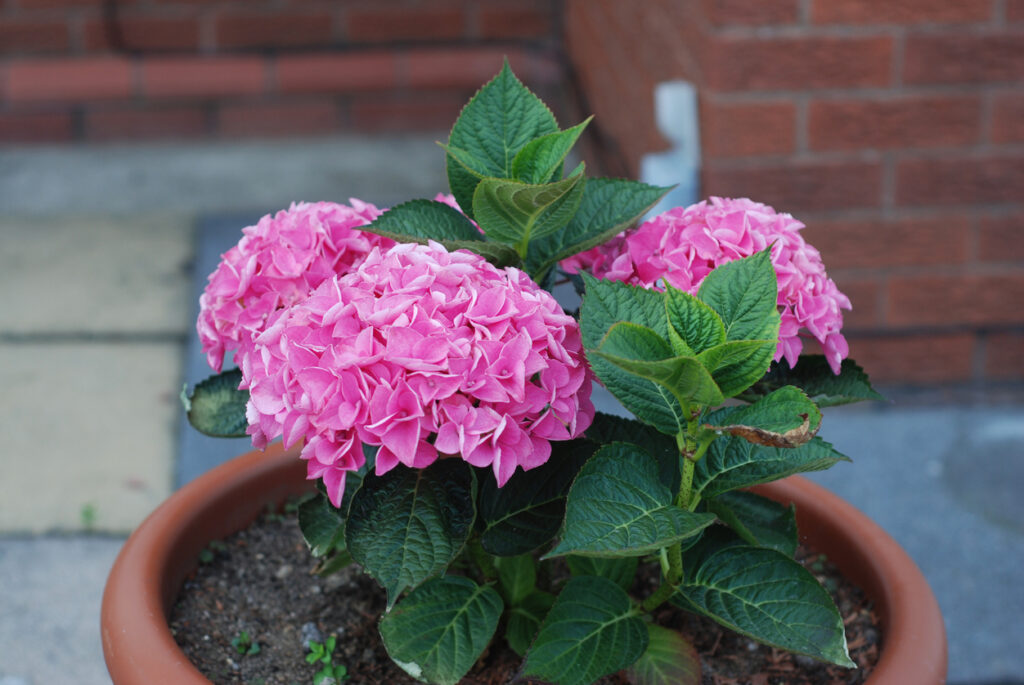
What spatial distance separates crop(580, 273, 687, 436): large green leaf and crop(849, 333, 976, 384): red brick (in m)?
1.48

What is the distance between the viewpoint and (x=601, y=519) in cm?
82

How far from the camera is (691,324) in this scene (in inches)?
32.6

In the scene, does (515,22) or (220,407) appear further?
(515,22)

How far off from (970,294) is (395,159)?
6.38ft

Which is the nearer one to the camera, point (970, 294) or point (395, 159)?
point (970, 294)

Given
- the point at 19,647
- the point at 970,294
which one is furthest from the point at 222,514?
the point at 970,294

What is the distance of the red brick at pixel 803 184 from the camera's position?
2057mm

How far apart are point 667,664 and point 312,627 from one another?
390 mm

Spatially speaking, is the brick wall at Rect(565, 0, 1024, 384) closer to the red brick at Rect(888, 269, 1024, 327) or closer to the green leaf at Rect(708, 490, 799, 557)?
the red brick at Rect(888, 269, 1024, 327)

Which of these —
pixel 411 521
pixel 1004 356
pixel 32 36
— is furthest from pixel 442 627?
pixel 32 36

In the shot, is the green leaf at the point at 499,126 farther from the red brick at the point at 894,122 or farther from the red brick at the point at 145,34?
the red brick at the point at 145,34

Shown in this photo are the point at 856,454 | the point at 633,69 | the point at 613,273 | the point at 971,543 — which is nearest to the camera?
the point at 613,273

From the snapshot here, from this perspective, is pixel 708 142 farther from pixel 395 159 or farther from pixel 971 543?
pixel 395 159

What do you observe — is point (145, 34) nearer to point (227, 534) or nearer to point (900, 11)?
point (900, 11)
